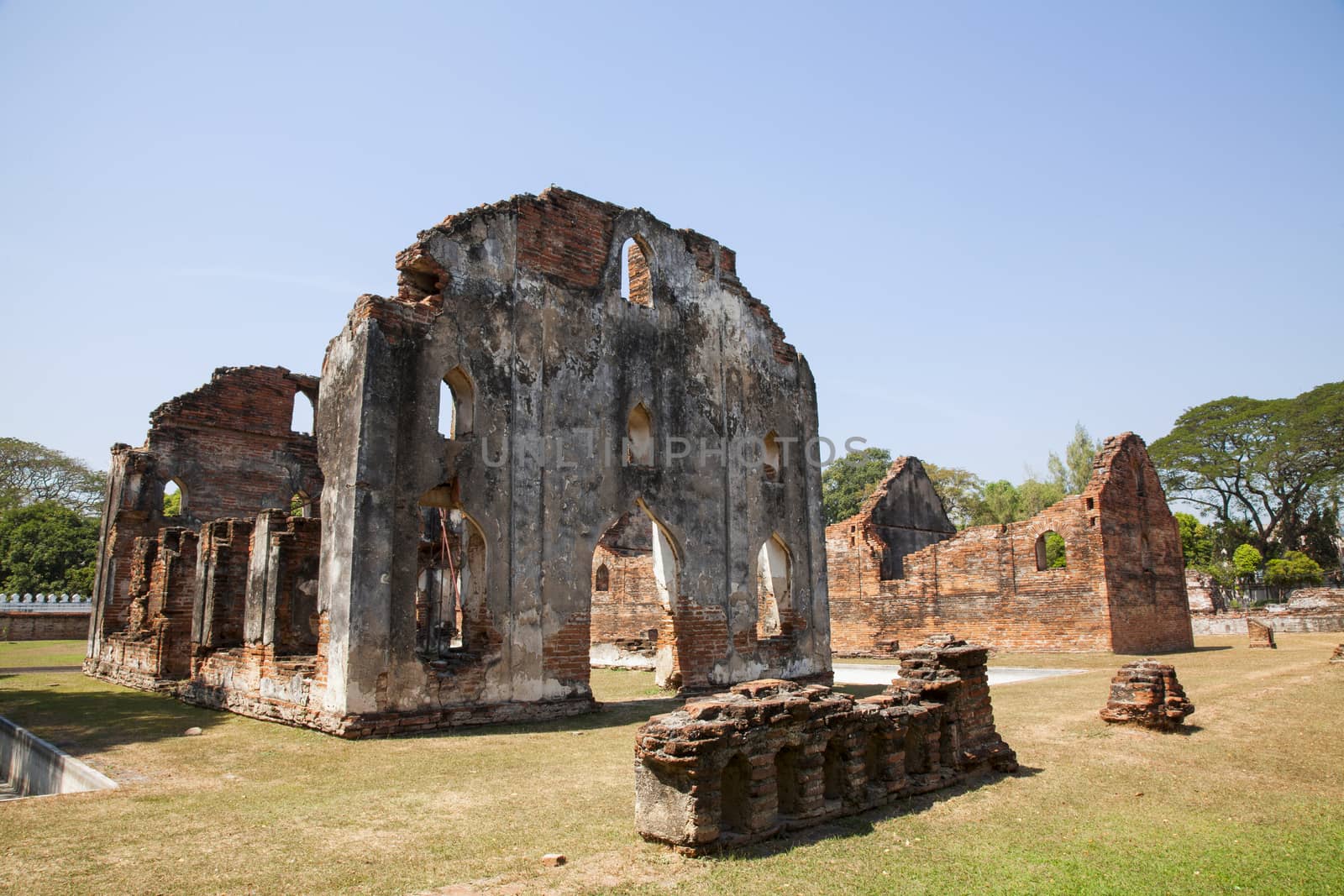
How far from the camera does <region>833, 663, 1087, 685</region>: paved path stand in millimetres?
13539

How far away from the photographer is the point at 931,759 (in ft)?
19.2

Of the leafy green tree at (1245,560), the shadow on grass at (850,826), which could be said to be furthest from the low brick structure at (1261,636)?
the leafy green tree at (1245,560)

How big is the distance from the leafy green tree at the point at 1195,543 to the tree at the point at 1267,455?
3517 mm

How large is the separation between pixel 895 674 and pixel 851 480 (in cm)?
3790

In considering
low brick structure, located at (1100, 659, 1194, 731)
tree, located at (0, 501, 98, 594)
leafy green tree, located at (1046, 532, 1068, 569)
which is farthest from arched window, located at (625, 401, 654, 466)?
tree, located at (0, 501, 98, 594)

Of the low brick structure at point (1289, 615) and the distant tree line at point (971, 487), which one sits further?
the distant tree line at point (971, 487)

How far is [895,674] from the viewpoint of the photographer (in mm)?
12258

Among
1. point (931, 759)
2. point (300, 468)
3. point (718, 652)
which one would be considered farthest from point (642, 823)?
point (300, 468)

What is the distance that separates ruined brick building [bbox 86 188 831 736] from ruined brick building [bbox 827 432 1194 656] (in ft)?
23.5

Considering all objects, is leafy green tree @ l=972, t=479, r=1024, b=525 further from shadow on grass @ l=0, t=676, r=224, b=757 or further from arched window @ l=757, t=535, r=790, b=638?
shadow on grass @ l=0, t=676, r=224, b=757

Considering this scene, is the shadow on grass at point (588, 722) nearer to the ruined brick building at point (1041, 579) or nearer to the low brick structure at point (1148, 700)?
the low brick structure at point (1148, 700)

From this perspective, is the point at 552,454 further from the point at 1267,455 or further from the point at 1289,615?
the point at 1267,455

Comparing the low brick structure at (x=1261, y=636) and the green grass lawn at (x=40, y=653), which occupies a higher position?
the low brick structure at (x=1261, y=636)

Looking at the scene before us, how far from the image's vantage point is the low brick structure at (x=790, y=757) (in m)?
4.46
